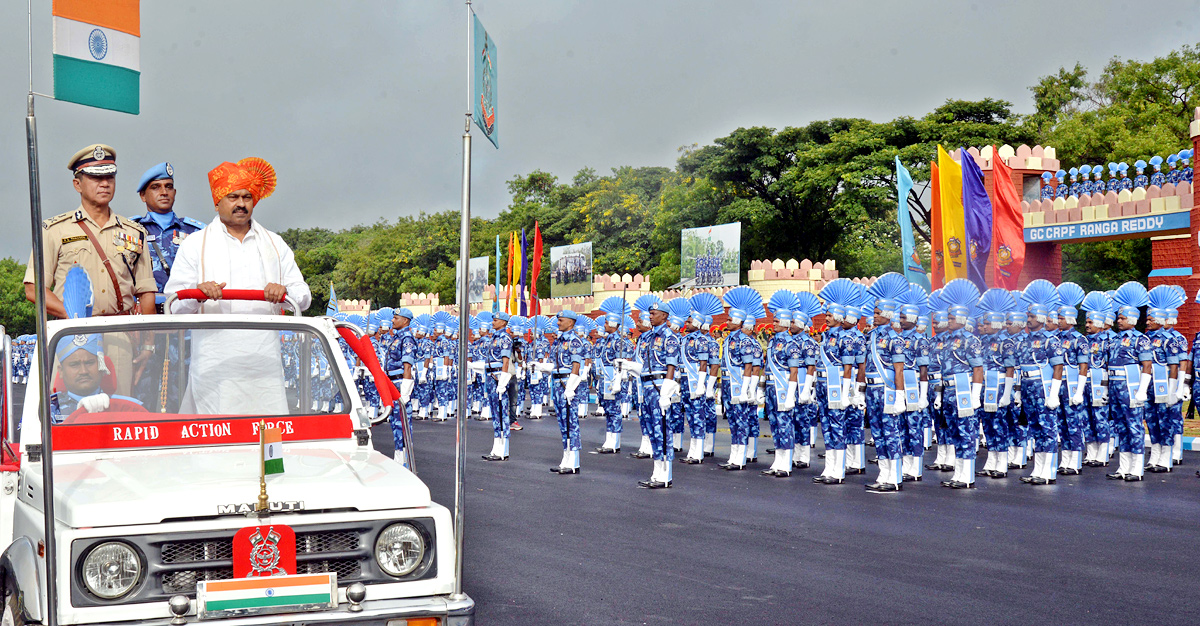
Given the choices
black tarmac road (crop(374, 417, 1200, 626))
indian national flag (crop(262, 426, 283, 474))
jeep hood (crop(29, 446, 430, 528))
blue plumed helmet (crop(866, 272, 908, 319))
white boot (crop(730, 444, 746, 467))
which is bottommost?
white boot (crop(730, 444, 746, 467))

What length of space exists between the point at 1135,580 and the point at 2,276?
9146 cm

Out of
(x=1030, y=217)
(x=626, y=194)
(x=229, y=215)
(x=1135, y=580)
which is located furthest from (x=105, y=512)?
(x=626, y=194)

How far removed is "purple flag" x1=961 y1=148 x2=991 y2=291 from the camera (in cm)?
1816

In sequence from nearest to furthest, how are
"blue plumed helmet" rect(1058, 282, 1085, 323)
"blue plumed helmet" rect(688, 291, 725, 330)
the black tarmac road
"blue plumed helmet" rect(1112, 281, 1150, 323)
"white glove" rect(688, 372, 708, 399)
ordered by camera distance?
the black tarmac road → "blue plumed helmet" rect(1058, 282, 1085, 323) → "white glove" rect(688, 372, 708, 399) → "blue plumed helmet" rect(1112, 281, 1150, 323) → "blue plumed helmet" rect(688, 291, 725, 330)

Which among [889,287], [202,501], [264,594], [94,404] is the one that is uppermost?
[889,287]

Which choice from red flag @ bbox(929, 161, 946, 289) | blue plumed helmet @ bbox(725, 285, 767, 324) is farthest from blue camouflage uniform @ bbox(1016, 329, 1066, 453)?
red flag @ bbox(929, 161, 946, 289)

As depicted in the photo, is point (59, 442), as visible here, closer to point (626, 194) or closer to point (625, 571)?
point (625, 571)

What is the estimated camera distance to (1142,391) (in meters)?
14.1

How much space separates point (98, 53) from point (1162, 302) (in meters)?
14.5

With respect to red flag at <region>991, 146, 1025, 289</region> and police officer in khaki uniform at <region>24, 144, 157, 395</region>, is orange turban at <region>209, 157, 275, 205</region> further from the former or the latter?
red flag at <region>991, 146, 1025, 289</region>

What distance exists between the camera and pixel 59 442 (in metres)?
4.55

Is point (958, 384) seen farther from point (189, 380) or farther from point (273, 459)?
point (273, 459)

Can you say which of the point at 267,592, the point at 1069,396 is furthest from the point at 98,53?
the point at 1069,396

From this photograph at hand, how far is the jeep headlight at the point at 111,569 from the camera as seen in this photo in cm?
369
